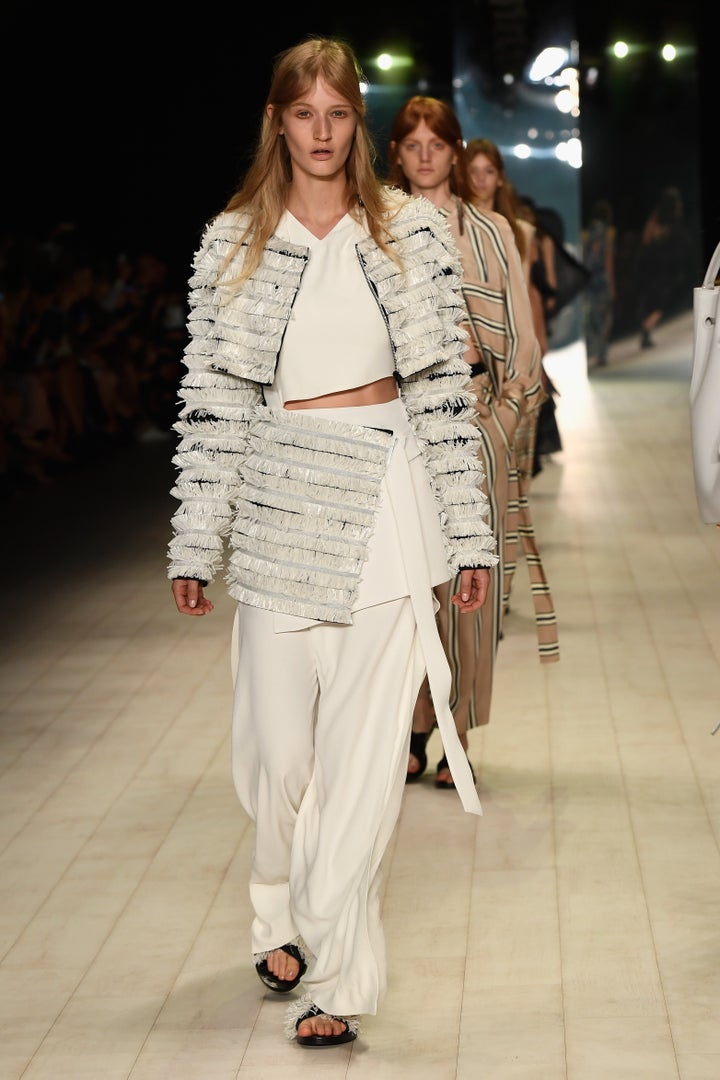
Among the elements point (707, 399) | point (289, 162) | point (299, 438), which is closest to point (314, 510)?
point (299, 438)

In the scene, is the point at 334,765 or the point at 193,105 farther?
the point at 193,105

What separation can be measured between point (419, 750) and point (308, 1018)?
61.4 inches

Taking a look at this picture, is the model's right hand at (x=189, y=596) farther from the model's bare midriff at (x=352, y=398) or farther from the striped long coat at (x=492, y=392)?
the striped long coat at (x=492, y=392)

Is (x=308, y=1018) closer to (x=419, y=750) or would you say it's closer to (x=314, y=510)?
(x=314, y=510)

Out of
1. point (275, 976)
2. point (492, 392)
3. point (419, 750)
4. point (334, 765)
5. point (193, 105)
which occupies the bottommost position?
point (419, 750)

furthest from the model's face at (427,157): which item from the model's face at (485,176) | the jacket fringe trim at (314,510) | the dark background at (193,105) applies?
the dark background at (193,105)

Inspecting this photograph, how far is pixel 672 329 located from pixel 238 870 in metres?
15.3

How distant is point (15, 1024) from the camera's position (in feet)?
9.38

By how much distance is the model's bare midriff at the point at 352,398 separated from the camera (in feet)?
8.80

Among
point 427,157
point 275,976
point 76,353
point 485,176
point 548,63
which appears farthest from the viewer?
point 548,63

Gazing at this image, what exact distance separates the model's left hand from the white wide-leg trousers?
0.33 feet

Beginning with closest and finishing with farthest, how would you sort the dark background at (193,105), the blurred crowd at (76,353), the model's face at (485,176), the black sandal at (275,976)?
the black sandal at (275,976) < the model's face at (485,176) < the blurred crowd at (76,353) < the dark background at (193,105)

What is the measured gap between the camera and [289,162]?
2748 millimetres

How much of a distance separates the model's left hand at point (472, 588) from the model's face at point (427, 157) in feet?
5.04
